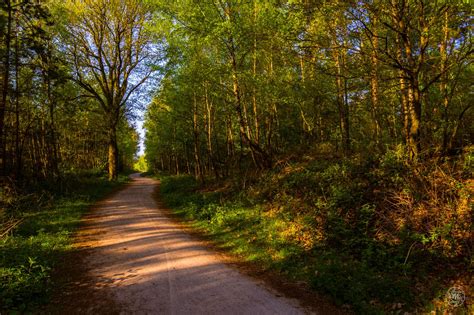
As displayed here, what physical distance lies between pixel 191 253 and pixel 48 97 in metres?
13.2

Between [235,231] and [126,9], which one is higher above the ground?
[126,9]

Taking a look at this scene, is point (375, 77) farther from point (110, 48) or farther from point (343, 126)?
point (110, 48)

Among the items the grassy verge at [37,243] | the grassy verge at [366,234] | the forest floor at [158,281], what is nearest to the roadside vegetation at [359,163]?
the grassy verge at [366,234]

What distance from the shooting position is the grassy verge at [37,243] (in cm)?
552

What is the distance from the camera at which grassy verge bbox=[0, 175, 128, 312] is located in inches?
217

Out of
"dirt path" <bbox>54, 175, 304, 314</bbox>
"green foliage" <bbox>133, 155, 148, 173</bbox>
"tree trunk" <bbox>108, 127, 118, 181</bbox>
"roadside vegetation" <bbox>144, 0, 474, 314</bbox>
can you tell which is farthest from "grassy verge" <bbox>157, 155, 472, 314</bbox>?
"green foliage" <bbox>133, 155, 148, 173</bbox>

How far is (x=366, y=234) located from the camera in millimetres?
7312

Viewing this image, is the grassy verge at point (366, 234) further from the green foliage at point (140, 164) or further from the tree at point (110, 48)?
the green foliage at point (140, 164)

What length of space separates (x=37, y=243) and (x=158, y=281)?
4.87m

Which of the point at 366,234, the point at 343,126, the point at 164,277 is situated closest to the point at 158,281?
the point at 164,277

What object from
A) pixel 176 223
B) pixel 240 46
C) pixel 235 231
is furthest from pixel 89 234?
pixel 240 46

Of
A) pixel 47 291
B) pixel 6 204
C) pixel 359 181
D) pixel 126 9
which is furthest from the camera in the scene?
pixel 126 9

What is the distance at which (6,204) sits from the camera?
1175cm

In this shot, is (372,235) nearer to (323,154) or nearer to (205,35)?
(323,154)
